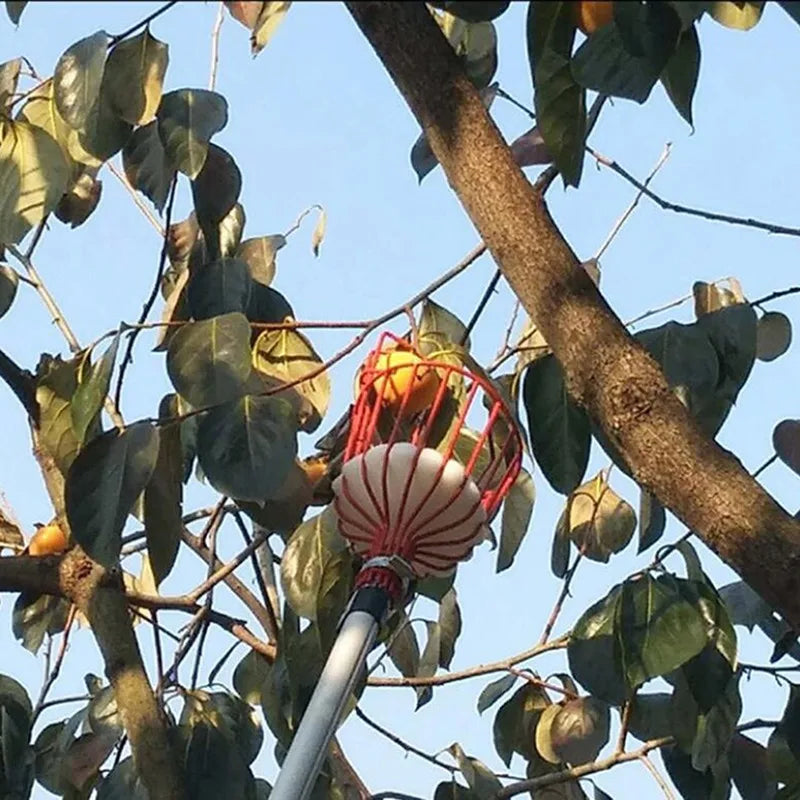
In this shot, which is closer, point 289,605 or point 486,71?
point 289,605

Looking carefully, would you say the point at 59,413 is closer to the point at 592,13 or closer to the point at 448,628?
the point at 448,628

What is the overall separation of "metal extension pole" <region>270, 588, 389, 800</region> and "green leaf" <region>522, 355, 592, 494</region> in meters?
0.23

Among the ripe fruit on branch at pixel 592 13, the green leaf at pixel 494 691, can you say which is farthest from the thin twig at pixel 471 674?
the ripe fruit on branch at pixel 592 13

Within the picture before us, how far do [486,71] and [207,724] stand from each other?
69 cm

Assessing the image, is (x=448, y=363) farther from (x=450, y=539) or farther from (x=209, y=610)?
(x=209, y=610)

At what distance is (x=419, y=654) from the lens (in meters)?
1.76

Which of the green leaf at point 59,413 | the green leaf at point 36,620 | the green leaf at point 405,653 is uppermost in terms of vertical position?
the green leaf at point 36,620

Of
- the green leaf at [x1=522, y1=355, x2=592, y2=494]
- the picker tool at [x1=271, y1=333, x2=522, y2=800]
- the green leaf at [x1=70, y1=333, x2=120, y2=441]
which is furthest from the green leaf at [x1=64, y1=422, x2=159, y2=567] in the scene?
the green leaf at [x1=522, y1=355, x2=592, y2=494]

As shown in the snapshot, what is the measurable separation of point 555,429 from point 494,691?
56cm

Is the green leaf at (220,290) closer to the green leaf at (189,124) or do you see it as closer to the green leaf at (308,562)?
the green leaf at (189,124)

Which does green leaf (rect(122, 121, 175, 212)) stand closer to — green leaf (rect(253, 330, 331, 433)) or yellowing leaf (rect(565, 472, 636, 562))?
green leaf (rect(253, 330, 331, 433))

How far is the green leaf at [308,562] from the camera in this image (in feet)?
4.20

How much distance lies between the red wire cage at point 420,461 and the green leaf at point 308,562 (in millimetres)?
133

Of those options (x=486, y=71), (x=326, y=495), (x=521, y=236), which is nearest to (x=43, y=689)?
(x=326, y=495)
